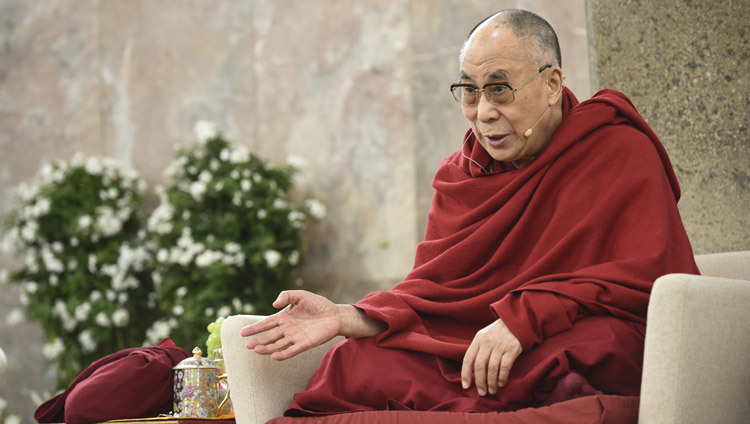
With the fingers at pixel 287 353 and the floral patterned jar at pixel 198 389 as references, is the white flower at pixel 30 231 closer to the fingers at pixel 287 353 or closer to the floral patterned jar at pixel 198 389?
the floral patterned jar at pixel 198 389

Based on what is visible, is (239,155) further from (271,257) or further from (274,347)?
(274,347)

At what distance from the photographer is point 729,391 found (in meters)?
1.82

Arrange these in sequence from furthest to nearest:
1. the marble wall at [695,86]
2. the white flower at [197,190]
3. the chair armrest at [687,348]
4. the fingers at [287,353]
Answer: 1. the white flower at [197,190]
2. the marble wall at [695,86]
3. the fingers at [287,353]
4. the chair armrest at [687,348]

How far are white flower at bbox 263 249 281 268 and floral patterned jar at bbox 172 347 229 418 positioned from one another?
2.67m

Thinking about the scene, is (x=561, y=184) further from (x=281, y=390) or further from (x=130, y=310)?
(x=130, y=310)

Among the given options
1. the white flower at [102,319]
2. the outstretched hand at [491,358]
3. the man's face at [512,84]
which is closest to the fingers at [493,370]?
the outstretched hand at [491,358]

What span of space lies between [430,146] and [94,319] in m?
2.38

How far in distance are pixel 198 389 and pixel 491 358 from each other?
905 mm

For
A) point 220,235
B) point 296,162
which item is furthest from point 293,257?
point 296,162

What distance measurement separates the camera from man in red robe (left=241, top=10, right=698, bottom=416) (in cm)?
187

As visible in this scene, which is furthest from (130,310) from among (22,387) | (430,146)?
(430,146)

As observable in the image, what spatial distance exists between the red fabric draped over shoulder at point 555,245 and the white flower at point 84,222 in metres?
3.48

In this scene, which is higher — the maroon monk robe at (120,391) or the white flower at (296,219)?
the white flower at (296,219)

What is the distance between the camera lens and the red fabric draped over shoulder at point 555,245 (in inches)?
75.8
